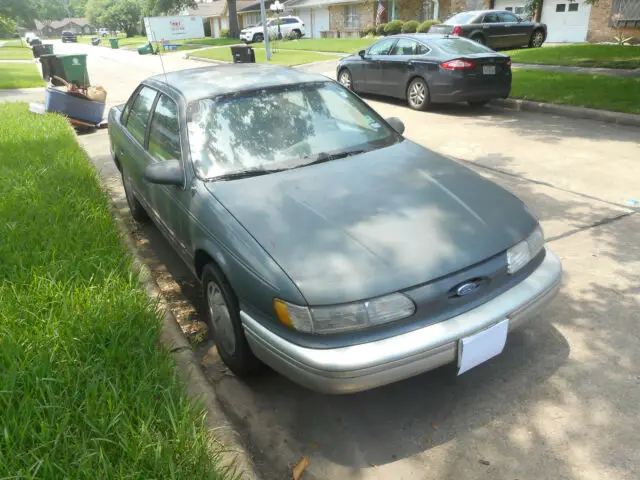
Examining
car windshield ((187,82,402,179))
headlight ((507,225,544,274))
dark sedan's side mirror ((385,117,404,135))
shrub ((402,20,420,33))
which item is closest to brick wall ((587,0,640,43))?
shrub ((402,20,420,33))

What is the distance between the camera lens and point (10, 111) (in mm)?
10258

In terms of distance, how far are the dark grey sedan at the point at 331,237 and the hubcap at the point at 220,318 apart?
0.02m

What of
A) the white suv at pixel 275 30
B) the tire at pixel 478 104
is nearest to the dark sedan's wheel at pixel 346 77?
the tire at pixel 478 104

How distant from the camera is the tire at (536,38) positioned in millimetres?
19875

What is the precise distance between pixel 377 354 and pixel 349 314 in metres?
0.21

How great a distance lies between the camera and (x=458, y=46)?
996cm

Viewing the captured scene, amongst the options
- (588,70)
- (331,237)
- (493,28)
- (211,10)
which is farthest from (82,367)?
(211,10)

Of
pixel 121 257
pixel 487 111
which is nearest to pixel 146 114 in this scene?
pixel 121 257

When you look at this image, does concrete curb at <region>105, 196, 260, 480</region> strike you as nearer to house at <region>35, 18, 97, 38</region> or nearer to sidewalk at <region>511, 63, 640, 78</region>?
sidewalk at <region>511, 63, 640, 78</region>

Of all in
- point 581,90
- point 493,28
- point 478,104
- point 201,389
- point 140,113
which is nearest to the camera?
point 201,389

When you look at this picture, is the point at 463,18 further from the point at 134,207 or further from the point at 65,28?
the point at 65,28

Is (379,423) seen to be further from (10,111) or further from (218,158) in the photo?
(10,111)

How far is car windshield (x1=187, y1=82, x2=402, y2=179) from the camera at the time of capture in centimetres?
336

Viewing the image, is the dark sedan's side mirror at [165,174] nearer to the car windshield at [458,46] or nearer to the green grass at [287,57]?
the car windshield at [458,46]
